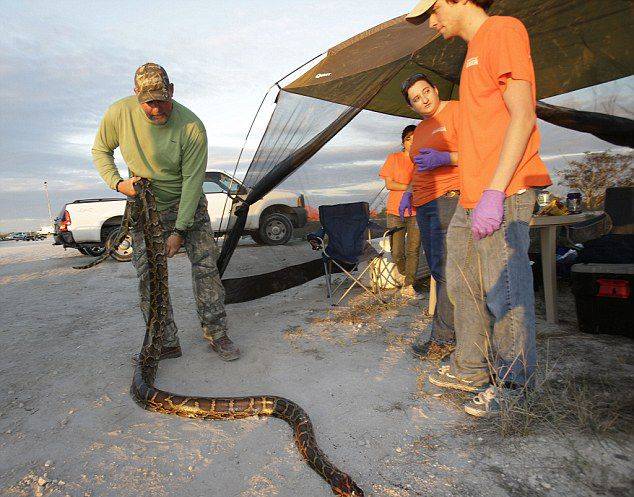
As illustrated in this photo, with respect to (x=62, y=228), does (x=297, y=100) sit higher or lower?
higher

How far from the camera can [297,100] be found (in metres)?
5.09

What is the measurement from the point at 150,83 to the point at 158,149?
2.02 feet

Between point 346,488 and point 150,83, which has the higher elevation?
point 150,83

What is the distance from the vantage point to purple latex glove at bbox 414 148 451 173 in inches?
133

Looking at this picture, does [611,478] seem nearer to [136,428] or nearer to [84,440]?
[136,428]

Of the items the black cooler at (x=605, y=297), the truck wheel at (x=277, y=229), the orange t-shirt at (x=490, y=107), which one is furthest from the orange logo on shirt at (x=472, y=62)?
the truck wheel at (x=277, y=229)

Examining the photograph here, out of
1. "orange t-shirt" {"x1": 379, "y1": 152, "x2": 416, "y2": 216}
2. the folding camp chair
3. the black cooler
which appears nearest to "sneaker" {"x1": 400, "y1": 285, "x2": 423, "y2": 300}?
the folding camp chair

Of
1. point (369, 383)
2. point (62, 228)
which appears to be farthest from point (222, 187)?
point (369, 383)

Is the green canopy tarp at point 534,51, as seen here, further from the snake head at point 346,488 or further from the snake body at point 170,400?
the snake head at point 346,488

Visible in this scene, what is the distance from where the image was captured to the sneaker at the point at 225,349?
13.4ft

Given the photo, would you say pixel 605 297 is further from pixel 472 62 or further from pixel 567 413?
pixel 472 62

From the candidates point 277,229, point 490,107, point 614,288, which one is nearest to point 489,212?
point 490,107

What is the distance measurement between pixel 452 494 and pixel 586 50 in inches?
181

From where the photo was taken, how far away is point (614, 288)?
3.89 m
